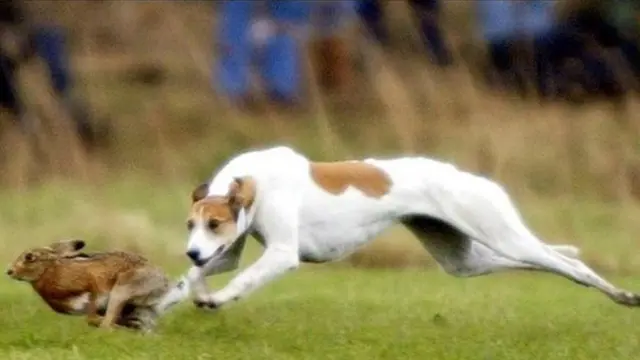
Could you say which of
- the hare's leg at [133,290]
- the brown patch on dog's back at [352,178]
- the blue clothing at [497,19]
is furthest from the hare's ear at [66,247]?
the blue clothing at [497,19]

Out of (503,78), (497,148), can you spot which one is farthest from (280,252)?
(503,78)

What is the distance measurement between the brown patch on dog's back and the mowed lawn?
0.71 meters

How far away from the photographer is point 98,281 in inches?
336

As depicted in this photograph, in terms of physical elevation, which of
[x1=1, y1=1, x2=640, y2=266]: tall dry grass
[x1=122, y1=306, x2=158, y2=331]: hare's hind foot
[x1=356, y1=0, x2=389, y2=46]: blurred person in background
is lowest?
[x1=1, y1=1, x2=640, y2=266]: tall dry grass

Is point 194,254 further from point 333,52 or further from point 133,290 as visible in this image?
point 333,52

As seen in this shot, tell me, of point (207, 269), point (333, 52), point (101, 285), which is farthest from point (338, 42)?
point (101, 285)

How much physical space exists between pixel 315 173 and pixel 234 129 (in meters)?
10.6

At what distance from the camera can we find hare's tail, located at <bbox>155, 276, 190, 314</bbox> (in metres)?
8.70

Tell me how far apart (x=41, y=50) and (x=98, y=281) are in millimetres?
12965

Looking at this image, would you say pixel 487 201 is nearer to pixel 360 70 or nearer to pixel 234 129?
pixel 234 129

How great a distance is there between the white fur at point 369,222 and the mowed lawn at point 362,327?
32 cm

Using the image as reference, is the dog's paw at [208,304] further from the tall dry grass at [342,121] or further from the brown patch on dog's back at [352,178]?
the tall dry grass at [342,121]

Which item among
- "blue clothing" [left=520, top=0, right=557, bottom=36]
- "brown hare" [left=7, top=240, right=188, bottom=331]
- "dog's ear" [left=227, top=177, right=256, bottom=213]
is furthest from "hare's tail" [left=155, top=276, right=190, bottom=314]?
"blue clothing" [left=520, top=0, right=557, bottom=36]

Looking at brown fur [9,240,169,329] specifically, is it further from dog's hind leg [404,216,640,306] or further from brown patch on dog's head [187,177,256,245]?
dog's hind leg [404,216,640,306]
